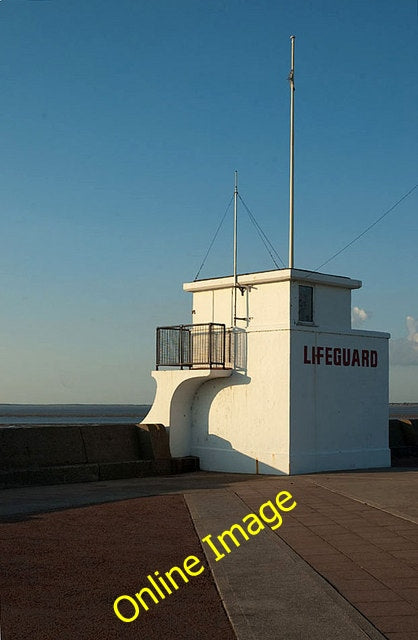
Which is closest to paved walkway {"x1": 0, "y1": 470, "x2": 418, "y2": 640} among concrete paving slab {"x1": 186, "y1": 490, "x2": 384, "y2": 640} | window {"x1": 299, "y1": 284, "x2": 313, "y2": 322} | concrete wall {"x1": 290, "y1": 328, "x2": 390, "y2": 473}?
concrete paving slab {"x1": 186, "y1": 490, "x2": 384, "y2": 640}

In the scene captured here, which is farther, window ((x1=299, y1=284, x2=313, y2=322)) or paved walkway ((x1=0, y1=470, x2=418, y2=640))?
window ((x1=299, y1=284, x2=313, y2=322))

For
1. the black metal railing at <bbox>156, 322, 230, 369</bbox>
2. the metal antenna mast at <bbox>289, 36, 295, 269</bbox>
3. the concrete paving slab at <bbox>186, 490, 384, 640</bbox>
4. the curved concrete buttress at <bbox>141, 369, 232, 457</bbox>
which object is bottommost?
the concrete paving slab at <bbox>186, 490, 384, 640</bbox>

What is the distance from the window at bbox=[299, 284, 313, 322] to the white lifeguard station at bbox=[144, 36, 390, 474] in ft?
0.08

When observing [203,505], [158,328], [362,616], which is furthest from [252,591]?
[158,328]

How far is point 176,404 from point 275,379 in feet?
9.68

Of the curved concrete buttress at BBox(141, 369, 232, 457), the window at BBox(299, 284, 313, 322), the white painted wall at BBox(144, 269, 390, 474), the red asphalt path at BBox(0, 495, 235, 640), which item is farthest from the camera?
the curved concrete buttress at BBox(141, 369, 232, 457)

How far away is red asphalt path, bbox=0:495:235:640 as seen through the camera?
22.1 ft

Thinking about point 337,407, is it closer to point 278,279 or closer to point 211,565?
point 278,279

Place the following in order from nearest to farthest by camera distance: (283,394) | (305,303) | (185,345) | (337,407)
Answer: (283,394), (305,303), (337,407), (185,345)

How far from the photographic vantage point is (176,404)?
20.7 metres

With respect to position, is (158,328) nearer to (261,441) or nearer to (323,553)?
(261,441)

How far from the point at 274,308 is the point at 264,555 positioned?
10599 mm

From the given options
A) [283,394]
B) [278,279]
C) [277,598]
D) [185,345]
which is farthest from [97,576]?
[185,345]

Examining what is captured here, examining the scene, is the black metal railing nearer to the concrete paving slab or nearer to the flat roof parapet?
the flat roof parapet
